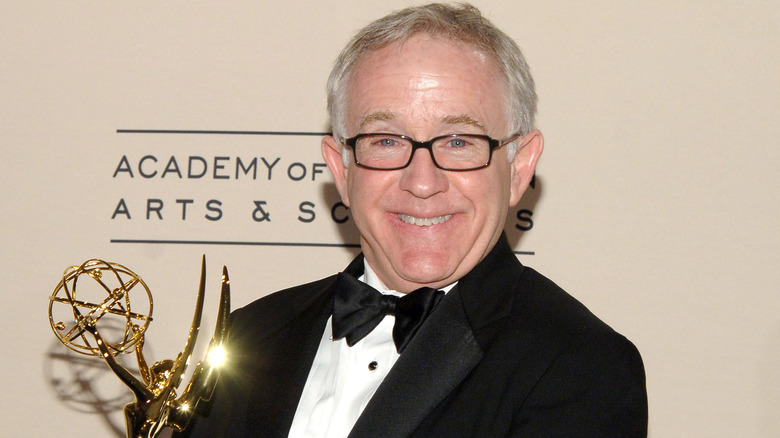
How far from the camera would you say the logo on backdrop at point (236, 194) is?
9.24ft

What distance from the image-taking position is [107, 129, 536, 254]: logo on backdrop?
2816mm

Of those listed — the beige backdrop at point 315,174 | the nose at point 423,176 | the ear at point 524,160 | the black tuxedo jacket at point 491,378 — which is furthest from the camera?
the beige backdrop at point 315,174

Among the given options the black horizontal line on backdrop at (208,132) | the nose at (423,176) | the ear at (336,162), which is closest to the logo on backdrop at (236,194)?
the black horizontal line on backdrop at (208,132)

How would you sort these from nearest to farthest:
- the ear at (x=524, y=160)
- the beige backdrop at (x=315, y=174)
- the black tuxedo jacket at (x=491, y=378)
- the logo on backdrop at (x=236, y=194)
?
the black tuxedo jacket at (x=491, y=378) → the ear at (x=524, y=160) → the beige backdrop at (x=315, y=174) → the logo on backdrop at (x=236, y=194)

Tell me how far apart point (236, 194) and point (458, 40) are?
1178 mm

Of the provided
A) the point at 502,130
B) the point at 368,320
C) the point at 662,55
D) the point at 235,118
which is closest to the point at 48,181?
the point at 235,118

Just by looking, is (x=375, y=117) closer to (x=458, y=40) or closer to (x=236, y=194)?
(x=458, y=40)

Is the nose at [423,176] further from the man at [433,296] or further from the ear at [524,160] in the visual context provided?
the ear at [524,160]

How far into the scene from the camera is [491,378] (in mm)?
1681

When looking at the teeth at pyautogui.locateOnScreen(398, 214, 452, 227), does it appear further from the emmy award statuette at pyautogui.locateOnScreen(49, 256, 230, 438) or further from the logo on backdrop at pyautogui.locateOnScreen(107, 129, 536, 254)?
the logo on backdrop at pyautogui.locateOnScreen(107, 129, 536, 254)

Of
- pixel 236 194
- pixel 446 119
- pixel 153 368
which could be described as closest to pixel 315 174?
pixel 236 194

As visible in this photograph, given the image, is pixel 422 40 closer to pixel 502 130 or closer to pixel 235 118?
pixel 502 130

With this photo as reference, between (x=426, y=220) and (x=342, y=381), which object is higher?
(x=426, y=220)

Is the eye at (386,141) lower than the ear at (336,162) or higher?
higher
